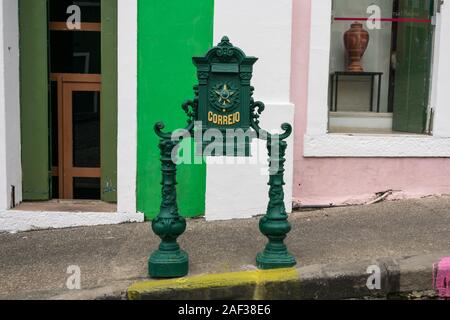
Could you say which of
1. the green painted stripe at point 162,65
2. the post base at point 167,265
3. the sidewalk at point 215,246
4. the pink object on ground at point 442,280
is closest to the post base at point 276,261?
the sidewalk at point 215,246

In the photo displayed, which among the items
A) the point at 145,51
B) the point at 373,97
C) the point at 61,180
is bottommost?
the point at 61,180

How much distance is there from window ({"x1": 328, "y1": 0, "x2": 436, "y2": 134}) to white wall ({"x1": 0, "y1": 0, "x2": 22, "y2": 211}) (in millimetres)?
3365

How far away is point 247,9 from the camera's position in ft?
19.6

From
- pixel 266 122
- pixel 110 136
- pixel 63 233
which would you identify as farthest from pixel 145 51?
pixel 63 233

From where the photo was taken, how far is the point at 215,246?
17.1 feet

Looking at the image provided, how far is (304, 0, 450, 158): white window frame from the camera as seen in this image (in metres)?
6.20

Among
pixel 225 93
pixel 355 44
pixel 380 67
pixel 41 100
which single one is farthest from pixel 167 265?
pixel 380 67

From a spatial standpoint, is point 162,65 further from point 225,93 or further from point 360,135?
point 360,135

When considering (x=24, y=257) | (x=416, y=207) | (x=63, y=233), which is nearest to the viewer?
(x=24, y=257)

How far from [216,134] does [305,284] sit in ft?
4.13

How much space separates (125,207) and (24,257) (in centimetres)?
122

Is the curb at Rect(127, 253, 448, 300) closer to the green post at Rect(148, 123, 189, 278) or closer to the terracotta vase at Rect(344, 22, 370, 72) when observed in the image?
the green post at Rect(148, 123, 189, 278)
